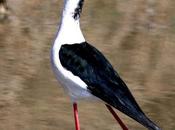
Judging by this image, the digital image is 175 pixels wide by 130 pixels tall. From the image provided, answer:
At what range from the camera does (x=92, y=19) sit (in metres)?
9.27

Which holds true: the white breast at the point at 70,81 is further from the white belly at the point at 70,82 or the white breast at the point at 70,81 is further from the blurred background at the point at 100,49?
the blurred background at the point at 100,49

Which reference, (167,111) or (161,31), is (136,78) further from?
(161,31)

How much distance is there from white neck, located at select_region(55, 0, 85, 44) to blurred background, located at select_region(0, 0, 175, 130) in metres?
1.73

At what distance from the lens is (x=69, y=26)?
5.34 m

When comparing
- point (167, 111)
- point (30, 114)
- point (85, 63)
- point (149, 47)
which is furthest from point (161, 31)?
point (85, 63)

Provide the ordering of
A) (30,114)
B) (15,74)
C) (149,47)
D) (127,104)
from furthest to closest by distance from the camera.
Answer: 1. (149,47)
2. (15,74)
3. (30,114)
4. (127,104)

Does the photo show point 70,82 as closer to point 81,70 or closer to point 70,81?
point 70,81

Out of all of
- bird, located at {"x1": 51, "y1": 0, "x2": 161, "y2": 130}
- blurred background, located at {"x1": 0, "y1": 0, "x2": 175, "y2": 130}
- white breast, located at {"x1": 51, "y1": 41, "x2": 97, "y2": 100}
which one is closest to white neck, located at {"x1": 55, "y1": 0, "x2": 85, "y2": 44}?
bird, located at {"x1": 51, "y1": 0, "x2": 161, "y2": 130}

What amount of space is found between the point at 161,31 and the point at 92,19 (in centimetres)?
94

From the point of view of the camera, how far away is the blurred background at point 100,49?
7.09 m

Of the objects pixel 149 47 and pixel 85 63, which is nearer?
pixel 85 63

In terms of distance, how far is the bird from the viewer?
5105 millimetres

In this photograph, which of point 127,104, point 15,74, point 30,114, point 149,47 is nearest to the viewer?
point 127,104

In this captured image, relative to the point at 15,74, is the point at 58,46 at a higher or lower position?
higher
